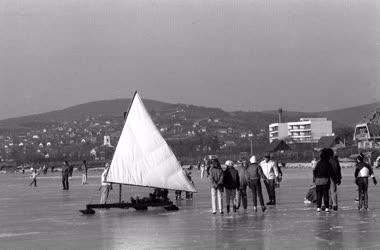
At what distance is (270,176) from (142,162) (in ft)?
12.7

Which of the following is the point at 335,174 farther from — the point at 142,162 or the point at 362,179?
the point at 142,162

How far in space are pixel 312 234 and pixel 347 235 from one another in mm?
700

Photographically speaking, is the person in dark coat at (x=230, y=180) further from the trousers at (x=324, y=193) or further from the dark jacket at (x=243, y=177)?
the trousers at (x=324, y=193)

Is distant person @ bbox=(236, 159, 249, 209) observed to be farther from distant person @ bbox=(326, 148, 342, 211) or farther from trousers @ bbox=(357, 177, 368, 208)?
trousers @ bbox=(357, 177, 368, 208)

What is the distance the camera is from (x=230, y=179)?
74.3 feet

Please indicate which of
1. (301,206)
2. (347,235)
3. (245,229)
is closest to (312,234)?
(347,235)

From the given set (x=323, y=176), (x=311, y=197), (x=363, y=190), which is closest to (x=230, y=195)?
(x=323, y=176)

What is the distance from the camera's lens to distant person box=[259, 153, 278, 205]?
84.0 feet

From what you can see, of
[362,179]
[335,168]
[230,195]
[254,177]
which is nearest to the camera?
[335,168]

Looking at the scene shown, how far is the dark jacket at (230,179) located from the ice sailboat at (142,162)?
2611 millimetres

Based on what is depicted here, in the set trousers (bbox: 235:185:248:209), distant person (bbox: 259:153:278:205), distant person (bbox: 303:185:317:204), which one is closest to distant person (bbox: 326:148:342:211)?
trousers (bbox: 235:185:248:209)

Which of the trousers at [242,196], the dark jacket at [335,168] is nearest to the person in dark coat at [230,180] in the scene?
the trousers at [242,196]

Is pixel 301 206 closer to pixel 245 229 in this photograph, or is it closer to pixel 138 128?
pixel 138 128

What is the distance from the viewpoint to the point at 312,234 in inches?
647
